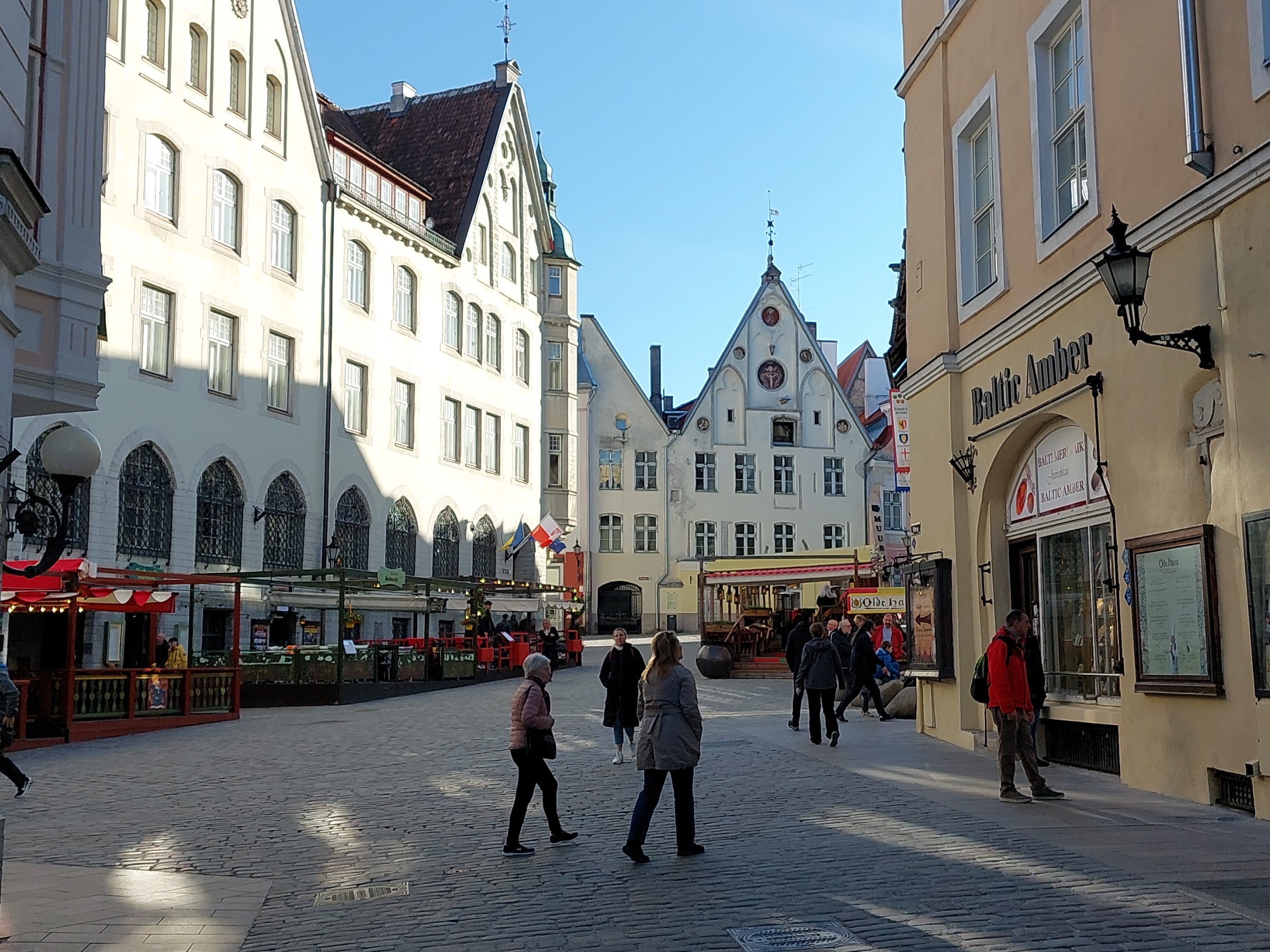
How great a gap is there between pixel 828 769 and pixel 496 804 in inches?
152

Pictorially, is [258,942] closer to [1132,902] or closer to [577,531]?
[1132,902]

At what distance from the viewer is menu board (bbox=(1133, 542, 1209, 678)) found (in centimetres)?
1111

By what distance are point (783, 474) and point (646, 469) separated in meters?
6.69

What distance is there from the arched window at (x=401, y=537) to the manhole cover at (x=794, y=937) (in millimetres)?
35344

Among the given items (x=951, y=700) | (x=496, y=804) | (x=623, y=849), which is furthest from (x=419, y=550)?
(x=623, y=849)

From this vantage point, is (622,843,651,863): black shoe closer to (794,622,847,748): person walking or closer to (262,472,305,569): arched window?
(794,622,847,748): person walking

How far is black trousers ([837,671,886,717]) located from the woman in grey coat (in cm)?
1023

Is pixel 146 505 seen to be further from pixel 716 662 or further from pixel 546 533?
pixel 546 533

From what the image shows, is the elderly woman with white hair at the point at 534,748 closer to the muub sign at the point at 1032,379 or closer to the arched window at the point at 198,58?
the muub sign at the point at 1032,379

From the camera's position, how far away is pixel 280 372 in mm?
37438

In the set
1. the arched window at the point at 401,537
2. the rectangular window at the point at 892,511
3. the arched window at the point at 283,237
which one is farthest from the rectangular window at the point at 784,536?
the arched window at the point at 283,237

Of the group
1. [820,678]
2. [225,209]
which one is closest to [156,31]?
[225,209]

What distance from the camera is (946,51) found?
1795 centimetres

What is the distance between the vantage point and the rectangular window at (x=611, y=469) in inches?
2495
